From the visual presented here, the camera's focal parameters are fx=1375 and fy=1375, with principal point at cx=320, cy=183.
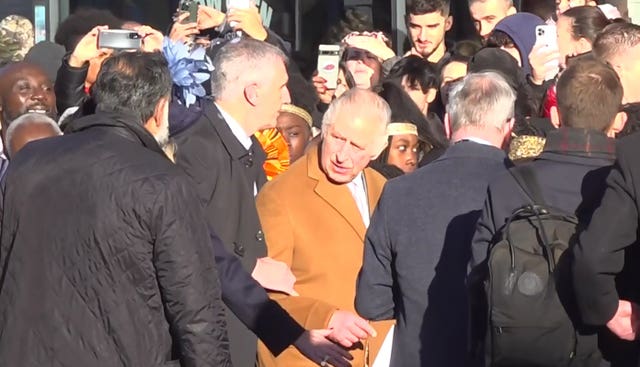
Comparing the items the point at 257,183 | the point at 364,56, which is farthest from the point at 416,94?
the point at 257,183

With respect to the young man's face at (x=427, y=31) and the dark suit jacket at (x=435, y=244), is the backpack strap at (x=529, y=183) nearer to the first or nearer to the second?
the dark suit jacket at (x=435, y=244)

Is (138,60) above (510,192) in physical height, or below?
above

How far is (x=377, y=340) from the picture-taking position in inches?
225

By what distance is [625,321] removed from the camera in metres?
4.30

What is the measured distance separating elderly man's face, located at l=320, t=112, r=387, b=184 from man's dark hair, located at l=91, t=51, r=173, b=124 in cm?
114

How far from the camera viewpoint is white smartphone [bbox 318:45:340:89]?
27.0ft

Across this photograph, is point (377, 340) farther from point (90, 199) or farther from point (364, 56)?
point (364, 56)

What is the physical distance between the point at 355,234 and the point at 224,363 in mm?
1309

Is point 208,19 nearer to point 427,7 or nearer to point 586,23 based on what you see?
point 427,7

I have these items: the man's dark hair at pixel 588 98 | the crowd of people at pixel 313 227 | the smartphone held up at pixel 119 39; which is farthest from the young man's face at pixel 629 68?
the smartphone held up at pixel 119 39

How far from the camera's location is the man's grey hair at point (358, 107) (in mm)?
5629

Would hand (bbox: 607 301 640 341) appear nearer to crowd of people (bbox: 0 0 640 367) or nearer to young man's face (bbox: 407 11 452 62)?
crowd of people (bbox: 0 0 640 367)

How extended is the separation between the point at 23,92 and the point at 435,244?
3.41m

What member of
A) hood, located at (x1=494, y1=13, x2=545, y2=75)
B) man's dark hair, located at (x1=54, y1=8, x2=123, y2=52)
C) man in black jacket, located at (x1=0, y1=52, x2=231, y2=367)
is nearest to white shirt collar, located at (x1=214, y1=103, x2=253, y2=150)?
man in black jacket, located at (x1=0, y1=52, x2=231, y2=367)
